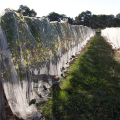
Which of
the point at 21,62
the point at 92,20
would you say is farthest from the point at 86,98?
the point at 92,20

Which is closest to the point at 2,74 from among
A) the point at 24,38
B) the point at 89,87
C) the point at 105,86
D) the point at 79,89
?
the point at 24,38

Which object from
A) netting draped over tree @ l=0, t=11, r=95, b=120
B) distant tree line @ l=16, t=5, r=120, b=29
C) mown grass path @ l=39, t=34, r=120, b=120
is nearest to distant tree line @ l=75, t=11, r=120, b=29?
distant tree line @ l=16, t=5, r=120, b=29

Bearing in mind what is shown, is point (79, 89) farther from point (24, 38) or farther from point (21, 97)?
point (24, 38)

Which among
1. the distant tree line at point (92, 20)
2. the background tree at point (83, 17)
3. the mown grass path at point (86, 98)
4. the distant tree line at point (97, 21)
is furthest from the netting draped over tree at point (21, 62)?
the background tree at point (83, 17)

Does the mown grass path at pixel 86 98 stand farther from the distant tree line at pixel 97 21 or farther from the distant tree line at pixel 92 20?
the distant tree line at pixel 97 21

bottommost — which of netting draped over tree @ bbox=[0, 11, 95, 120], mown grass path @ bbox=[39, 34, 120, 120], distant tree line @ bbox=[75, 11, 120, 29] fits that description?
mown grass path @ bbox=[39, 34, 120, 120]

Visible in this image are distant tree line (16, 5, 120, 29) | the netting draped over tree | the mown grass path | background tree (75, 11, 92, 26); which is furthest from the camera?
background tree (75, 11, 92, 26)

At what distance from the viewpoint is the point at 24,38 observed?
329 cm

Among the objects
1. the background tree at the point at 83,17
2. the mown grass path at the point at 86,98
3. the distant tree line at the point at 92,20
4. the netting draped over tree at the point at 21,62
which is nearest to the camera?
the netting draped over tree at the point at 21,62

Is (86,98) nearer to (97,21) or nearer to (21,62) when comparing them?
(21,62)

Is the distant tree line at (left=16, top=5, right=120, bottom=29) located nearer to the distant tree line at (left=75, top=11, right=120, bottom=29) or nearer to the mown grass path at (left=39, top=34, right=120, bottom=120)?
the distant tree line at (left=75, top=11, right=120, bottom=29)

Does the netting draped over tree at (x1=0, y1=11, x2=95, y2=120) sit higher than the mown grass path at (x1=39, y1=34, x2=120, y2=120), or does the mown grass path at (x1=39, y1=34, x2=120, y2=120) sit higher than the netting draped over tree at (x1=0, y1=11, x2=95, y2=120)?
the netting draped over tree at (x1=0, y1=11, x2=95, y2=120)

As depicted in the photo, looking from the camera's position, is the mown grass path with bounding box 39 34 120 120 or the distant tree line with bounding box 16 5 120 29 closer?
the mown grass path with bounding box 39 34 120 120

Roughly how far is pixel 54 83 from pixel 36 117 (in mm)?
1983
